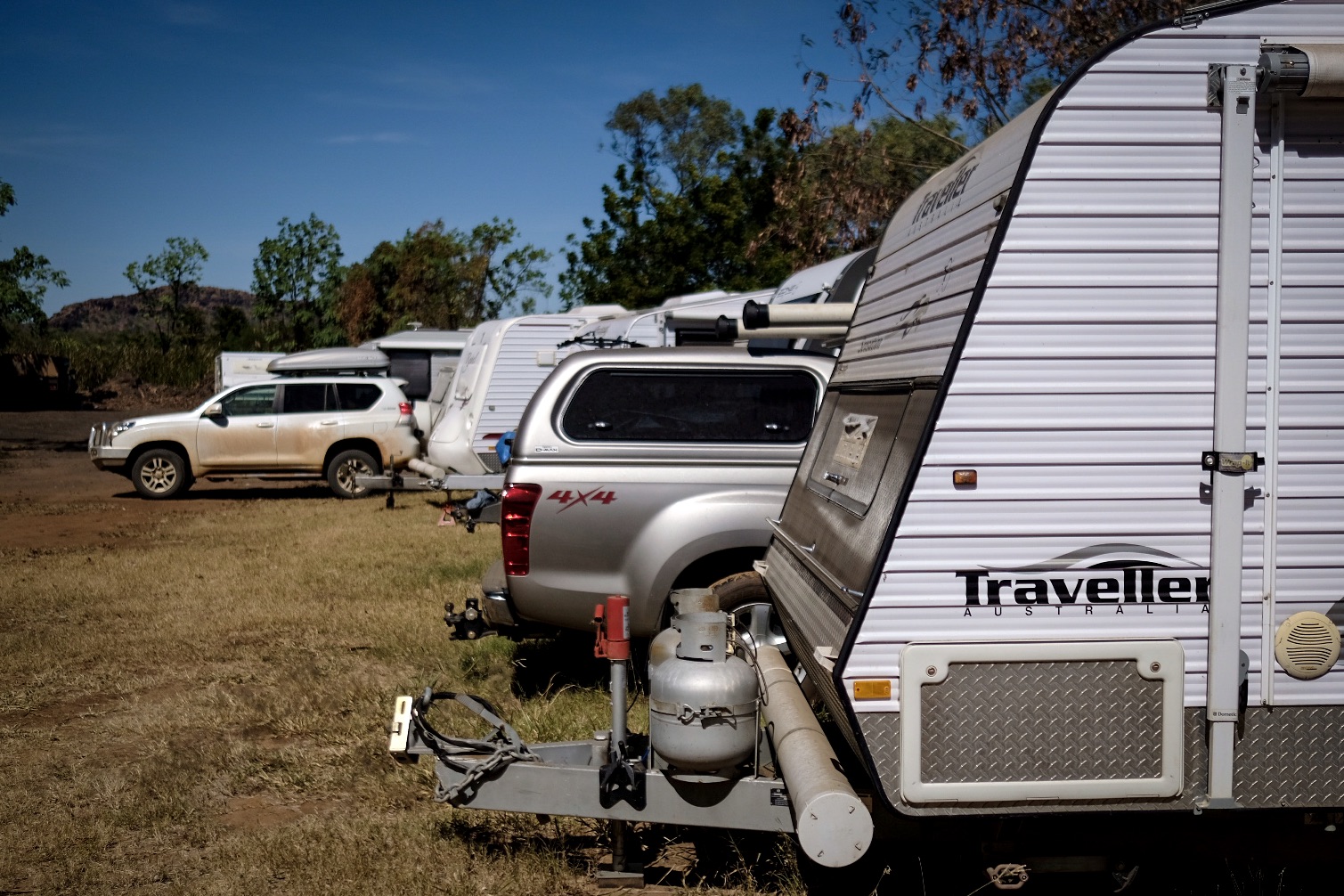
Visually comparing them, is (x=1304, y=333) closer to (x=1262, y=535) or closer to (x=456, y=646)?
(x=1262, y=535)

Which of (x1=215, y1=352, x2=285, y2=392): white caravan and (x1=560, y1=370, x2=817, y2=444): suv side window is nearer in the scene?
(x1=560, y1=370, x2=817, y2=444): suv side window

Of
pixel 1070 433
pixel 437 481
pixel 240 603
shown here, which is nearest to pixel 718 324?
pixel 1070 433

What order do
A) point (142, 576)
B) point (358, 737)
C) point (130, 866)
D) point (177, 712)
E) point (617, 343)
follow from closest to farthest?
point (130, 866) < point (358, 737) < point (177, 712) < point (617, 343) < point (142, 576)

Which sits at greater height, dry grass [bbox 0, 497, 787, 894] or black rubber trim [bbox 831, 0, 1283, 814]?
black rubber trim [bbox 831, 0, 1283, 814]

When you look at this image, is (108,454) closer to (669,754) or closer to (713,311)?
(713,311)

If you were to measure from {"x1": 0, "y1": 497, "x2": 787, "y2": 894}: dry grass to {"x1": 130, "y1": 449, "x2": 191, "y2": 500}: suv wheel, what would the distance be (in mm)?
6061

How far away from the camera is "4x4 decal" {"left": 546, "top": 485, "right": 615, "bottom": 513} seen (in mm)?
5910

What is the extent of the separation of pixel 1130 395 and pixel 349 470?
1579 centimetres

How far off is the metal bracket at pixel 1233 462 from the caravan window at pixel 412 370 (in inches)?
801

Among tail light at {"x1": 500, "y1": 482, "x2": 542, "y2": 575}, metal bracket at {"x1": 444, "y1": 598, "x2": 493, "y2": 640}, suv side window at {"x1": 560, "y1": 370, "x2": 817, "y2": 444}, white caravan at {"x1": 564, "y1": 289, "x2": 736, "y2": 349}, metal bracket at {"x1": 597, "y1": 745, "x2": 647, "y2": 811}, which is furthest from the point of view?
white caravan at {"x1": 564, "y1": 289, "x2": 736, "y2": 349}

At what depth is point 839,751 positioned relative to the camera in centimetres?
398

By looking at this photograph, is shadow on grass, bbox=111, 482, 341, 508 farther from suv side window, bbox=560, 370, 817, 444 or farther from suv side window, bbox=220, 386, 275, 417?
suv side window, bbox=560, 370, 817, 444

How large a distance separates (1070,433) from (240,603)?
801 cm

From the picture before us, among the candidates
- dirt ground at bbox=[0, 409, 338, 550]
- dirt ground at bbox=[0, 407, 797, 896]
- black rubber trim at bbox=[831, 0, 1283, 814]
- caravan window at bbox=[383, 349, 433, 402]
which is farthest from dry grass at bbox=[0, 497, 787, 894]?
caravan window at bbox=[383, 349, 433, 402]
